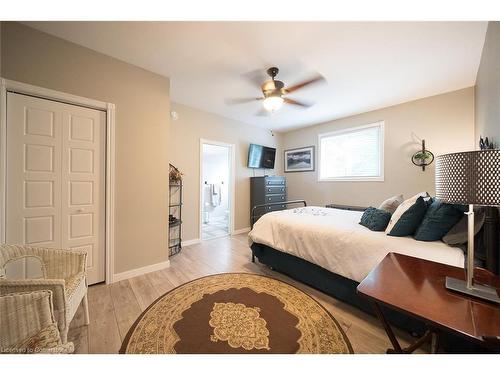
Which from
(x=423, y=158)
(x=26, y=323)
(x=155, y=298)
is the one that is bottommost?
(x=155, y=298)

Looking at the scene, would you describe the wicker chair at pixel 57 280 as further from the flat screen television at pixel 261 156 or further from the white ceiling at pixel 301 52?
the flat screen television at pixel 261 156

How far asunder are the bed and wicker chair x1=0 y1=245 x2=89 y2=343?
1.74 meters

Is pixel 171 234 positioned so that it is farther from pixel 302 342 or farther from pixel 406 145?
pixel 406 145

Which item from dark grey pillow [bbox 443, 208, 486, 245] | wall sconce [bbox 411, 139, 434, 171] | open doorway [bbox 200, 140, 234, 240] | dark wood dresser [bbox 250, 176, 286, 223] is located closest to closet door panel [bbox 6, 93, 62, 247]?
dark wood dresser [bbox 250, 176, 286, 223]

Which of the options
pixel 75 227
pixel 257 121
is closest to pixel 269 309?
pixel 75 227

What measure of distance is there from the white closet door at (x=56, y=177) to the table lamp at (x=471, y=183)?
2888mm

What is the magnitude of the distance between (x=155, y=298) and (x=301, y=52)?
9.75 feet

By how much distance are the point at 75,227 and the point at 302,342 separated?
96.0 inches

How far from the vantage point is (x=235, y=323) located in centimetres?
153

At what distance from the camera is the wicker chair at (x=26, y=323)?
0.92m

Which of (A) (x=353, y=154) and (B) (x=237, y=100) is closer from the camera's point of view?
(B) (x=237, y=100)

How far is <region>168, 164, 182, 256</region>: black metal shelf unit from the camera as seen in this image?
10.4 ft

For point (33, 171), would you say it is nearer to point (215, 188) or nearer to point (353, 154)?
point (215, 188)

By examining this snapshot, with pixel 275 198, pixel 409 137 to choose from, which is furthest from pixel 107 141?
pixel 409 137
